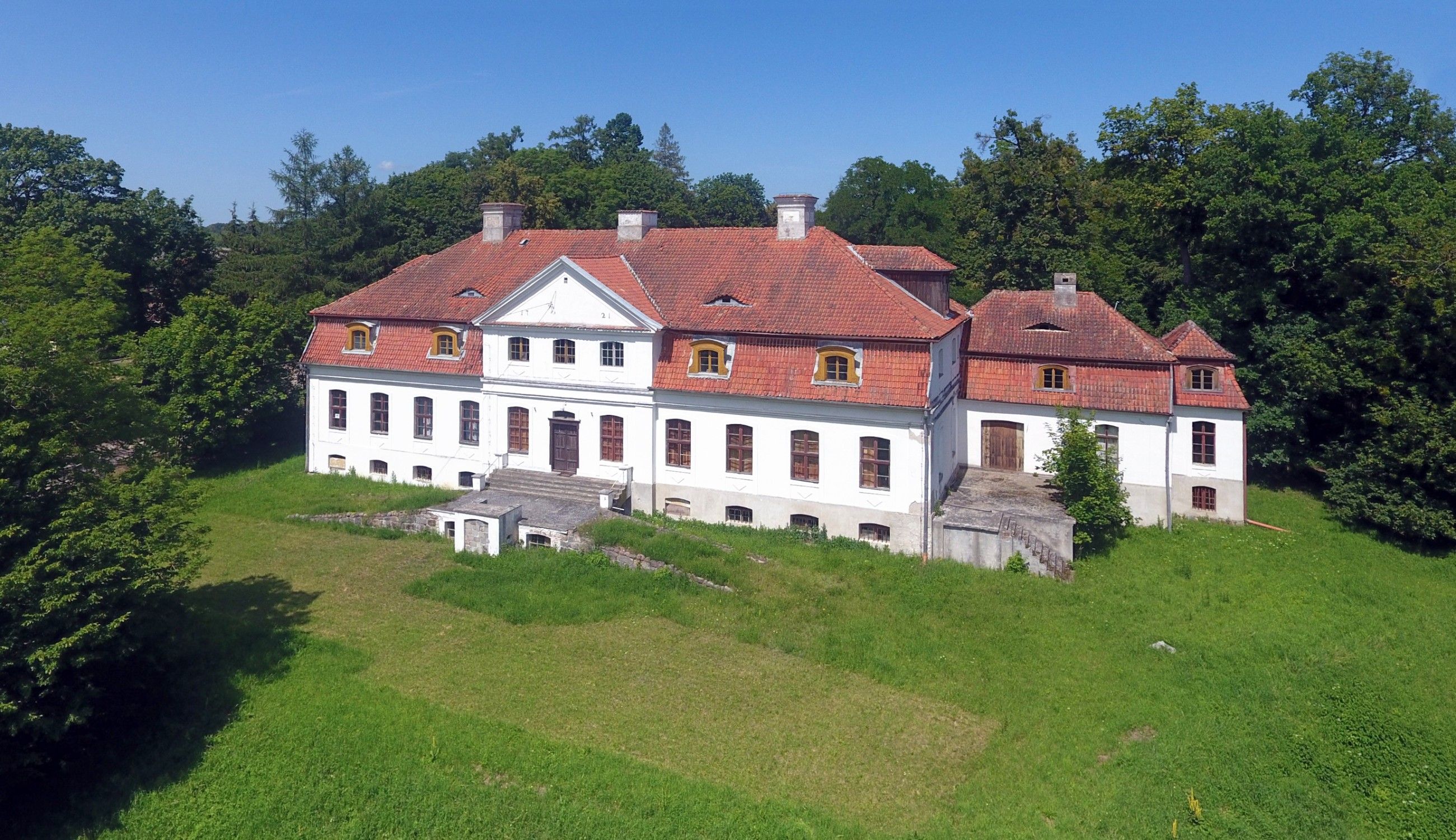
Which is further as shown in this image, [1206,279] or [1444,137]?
[1444,137]

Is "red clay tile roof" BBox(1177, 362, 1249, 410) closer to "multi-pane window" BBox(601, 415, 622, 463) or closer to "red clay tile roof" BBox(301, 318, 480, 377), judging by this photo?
"multi-pane window" BBox(601, 415, 622, 463)

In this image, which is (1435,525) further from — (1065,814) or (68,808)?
(68,808)

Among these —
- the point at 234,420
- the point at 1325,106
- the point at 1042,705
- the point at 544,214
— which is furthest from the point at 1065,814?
the point at 544,214

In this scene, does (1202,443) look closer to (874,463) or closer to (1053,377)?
(1053,377)

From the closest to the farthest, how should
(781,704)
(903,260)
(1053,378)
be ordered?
(781,704)
(903,260)
(1053,378)

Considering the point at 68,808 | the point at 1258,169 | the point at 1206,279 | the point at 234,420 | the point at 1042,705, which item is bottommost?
the point at 68,808

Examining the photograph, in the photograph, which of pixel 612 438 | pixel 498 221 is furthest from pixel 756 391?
Answer: pixel 498 221

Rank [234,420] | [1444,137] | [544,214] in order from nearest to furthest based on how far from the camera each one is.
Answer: [234,420]
[1444,137]
[544,214]
